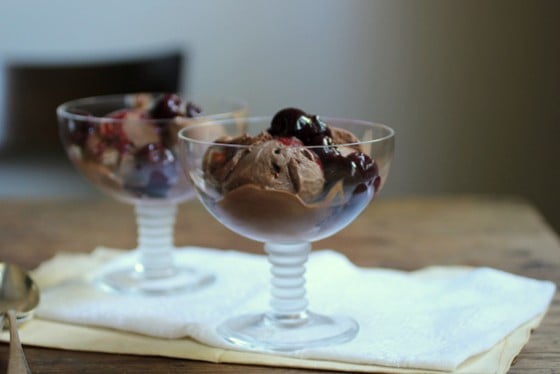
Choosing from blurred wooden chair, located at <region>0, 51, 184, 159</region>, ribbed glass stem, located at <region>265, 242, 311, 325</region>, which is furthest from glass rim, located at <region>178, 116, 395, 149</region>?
blurred wooden chair, located at <region>0, 51, 184, 159</region>

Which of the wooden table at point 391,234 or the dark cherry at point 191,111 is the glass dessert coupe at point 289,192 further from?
the wooden table at point 391,234

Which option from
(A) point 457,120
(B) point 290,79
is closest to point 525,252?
(A) point 457,120

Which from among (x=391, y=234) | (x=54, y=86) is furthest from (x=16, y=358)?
(x=54, y=86)

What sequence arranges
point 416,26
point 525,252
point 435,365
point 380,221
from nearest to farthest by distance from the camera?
point 435,365 < point 525,252 < point 380,221 < point 416,26

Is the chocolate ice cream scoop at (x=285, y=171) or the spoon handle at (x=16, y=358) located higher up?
the chocolate ice cream scoop at (x=285, y=171)

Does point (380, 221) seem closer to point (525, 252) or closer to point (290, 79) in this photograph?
point (525, 252)

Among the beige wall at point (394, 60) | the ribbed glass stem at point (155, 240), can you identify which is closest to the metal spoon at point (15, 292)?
the ribbed glass stem at point (155, 240)
